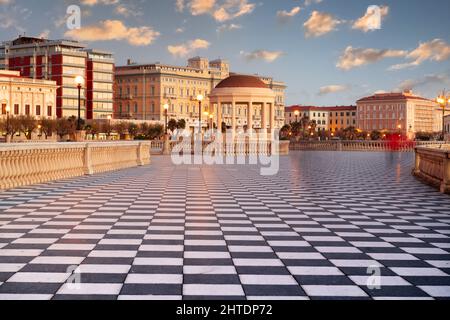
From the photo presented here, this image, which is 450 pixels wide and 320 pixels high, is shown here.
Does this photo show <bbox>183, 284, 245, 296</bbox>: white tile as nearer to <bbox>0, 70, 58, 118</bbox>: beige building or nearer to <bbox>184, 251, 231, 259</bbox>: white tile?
<bbox>184, 251, 231, 259</bbox>: white tile

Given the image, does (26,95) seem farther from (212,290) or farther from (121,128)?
(212,290)

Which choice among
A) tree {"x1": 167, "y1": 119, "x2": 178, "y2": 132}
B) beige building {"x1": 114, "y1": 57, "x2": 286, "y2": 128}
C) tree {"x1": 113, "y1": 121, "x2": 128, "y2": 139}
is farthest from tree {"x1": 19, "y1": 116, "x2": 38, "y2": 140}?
beige building {"x1": 114, "y1": 57, "x2": 286, "y2": 128}

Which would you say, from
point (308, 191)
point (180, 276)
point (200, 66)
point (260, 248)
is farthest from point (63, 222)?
point (200, 66)

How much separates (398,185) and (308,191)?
3.58 m

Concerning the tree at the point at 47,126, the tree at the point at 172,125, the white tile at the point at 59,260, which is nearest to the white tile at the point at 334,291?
the white tile at the point at 59,260

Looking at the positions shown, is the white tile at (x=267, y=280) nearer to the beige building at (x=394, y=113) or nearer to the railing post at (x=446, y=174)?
the railing post at (x=446, y=174)

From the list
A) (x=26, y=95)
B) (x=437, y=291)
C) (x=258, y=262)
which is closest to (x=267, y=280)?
(x=258, y=262)

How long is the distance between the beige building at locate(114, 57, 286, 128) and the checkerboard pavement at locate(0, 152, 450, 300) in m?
103

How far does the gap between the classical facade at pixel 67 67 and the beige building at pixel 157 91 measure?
50.6 feet

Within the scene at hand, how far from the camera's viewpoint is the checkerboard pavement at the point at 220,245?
552 cm

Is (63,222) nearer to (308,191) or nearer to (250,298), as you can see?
(250,298)

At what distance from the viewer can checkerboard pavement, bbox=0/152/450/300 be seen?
217 inches

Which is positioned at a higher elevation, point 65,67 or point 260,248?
point 65,67

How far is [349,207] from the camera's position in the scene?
12.1 meters
